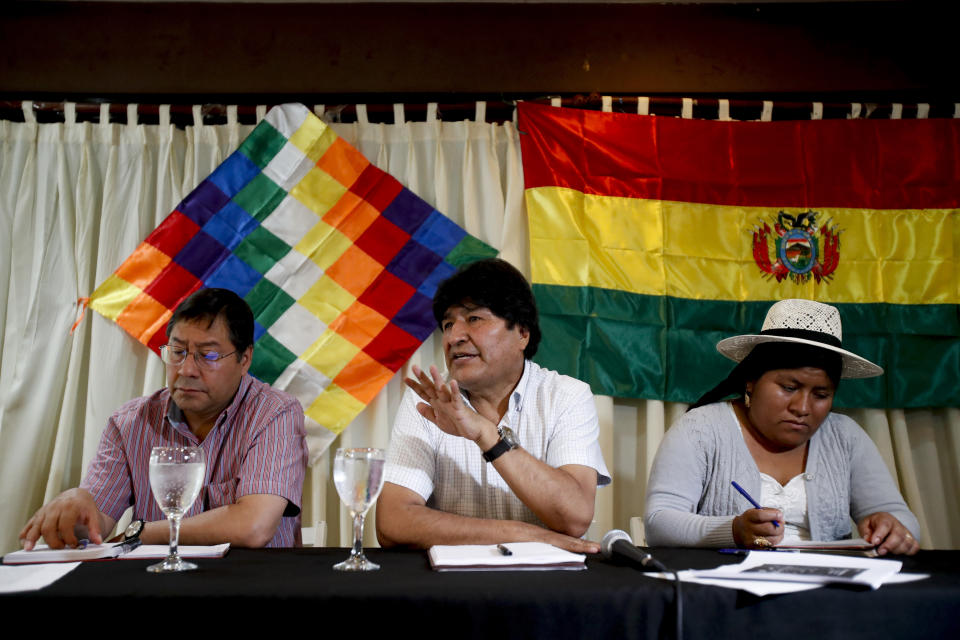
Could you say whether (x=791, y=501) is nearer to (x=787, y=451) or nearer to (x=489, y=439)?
(x=787, y=451)

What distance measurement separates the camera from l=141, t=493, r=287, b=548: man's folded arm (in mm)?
1652

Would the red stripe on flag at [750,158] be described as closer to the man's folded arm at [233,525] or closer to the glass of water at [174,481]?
the man's folded arm at [233,525]

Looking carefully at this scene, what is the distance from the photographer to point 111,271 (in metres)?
3.07

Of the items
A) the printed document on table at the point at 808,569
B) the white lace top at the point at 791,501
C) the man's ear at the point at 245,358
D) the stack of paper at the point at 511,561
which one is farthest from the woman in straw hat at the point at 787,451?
the man's ear at the point at 245,358

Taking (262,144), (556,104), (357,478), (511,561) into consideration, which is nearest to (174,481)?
(357,478)

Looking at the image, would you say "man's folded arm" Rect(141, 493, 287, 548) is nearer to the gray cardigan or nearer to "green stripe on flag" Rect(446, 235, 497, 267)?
the gray cardigan

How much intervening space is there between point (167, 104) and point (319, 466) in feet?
5.19

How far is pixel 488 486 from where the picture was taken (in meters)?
1.93

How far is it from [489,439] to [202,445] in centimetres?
89

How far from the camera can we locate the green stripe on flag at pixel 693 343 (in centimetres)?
296

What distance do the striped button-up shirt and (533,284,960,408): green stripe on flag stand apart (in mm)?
1160

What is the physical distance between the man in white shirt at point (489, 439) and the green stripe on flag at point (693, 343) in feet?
2.62

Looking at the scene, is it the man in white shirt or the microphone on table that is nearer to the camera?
the microphone on table

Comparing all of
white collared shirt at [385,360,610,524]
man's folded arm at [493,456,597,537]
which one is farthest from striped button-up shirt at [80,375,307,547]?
man's folded arm at [493,456,597,537]
